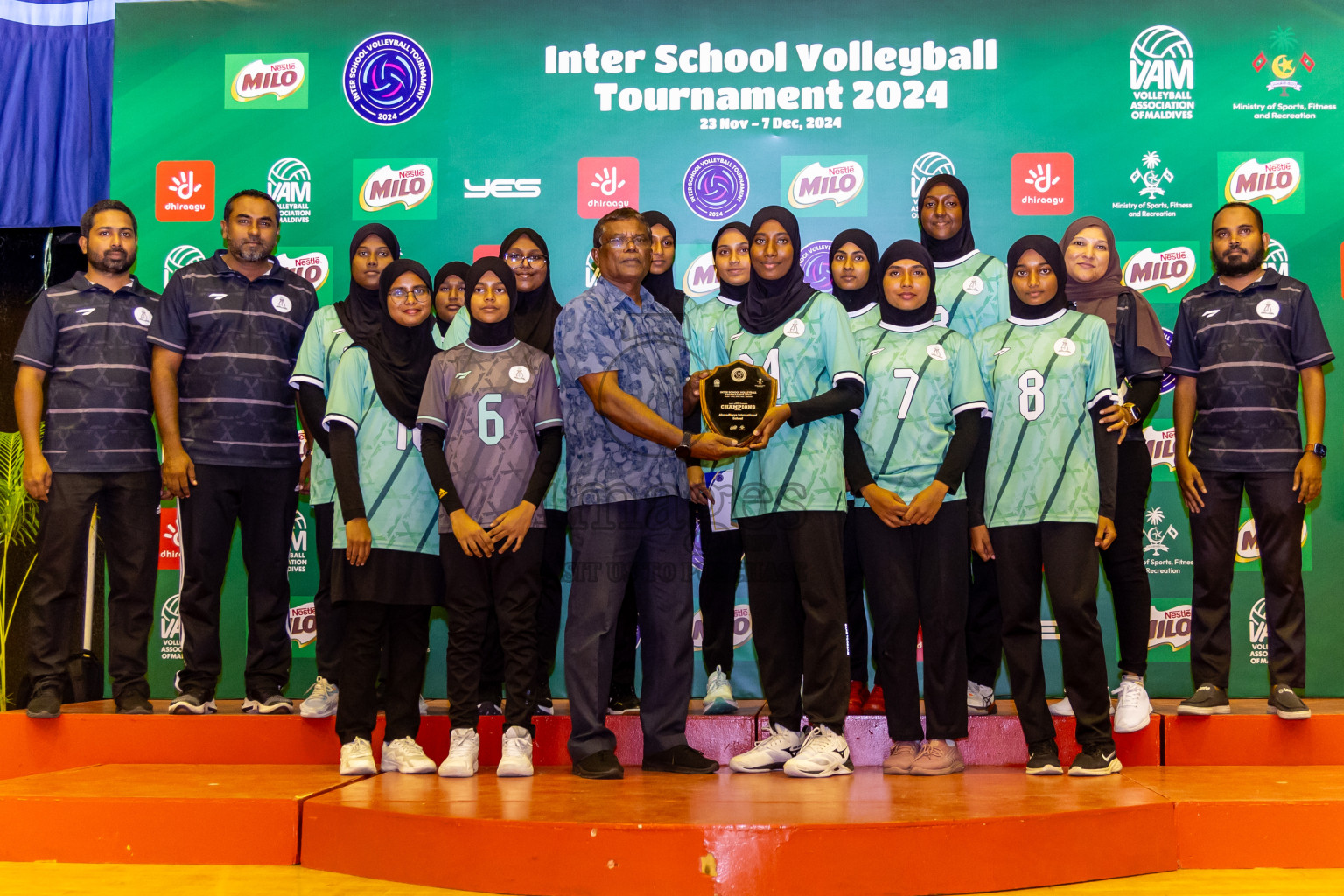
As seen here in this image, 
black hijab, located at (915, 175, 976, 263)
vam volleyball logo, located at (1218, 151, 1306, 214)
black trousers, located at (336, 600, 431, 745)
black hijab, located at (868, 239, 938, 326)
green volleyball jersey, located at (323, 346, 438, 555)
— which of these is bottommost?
black trousers, located at (336, 600, 431, 745)

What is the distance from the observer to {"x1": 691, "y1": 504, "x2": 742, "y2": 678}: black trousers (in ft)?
13.7

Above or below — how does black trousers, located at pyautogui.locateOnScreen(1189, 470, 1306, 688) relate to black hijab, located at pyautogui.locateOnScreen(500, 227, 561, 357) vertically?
below

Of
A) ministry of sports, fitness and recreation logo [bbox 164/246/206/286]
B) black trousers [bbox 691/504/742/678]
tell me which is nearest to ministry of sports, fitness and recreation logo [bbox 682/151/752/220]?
black trousers [bbox 691/504/742/678]

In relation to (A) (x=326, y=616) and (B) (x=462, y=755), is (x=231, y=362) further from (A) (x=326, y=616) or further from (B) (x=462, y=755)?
(B) (x=462, y=755)

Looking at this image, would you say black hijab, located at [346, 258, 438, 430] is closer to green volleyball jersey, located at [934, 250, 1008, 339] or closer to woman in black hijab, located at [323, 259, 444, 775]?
woman in black hijab, located at [323, 259, 444, 775]

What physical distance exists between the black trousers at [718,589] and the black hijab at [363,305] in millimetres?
1439

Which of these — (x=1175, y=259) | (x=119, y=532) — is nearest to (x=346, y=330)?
(x=119, y=532)

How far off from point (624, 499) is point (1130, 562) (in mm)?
2005

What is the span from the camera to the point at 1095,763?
3418 millimetres

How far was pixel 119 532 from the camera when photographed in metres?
4.27

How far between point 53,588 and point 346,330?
163cm

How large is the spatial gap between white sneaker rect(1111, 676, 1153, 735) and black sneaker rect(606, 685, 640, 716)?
1801 millimetres

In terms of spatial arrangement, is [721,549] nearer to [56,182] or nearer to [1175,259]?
[1175,259]

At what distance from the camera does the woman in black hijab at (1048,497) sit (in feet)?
11.3
